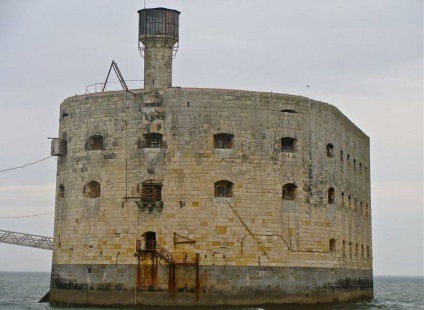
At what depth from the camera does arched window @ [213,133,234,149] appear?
35.3m

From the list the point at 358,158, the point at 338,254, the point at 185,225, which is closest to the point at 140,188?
the point at 185,225

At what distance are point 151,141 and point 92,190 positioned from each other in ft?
10.1

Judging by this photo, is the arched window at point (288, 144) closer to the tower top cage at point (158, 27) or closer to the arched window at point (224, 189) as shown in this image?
the arched window at point (224, 189)

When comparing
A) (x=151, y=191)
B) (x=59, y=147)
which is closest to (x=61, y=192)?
(x=59, y=147)

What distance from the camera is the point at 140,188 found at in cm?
3484

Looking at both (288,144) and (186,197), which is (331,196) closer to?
(288,144)

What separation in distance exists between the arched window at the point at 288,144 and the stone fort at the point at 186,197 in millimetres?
55

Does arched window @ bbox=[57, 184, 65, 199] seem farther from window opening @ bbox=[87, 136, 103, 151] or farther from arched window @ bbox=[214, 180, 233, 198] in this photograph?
arched window @ bbox=[214, 180, 233, 198]

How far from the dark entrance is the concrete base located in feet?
2.37

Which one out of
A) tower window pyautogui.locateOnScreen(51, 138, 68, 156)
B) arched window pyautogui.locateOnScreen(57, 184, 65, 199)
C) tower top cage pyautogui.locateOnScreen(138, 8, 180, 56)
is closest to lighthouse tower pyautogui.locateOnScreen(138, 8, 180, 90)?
tower top cage pyautogui.locateOnScreen(138, 8, 180, 56)

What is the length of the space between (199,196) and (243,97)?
4.21 metres

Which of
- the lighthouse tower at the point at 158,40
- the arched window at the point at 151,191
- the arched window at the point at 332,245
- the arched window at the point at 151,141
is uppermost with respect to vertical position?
the lighthouse tower at the point at 158,40

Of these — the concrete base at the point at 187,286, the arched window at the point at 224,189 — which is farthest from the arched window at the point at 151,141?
the concrete base at the point at 187,286

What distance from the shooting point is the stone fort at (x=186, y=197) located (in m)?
34.3
